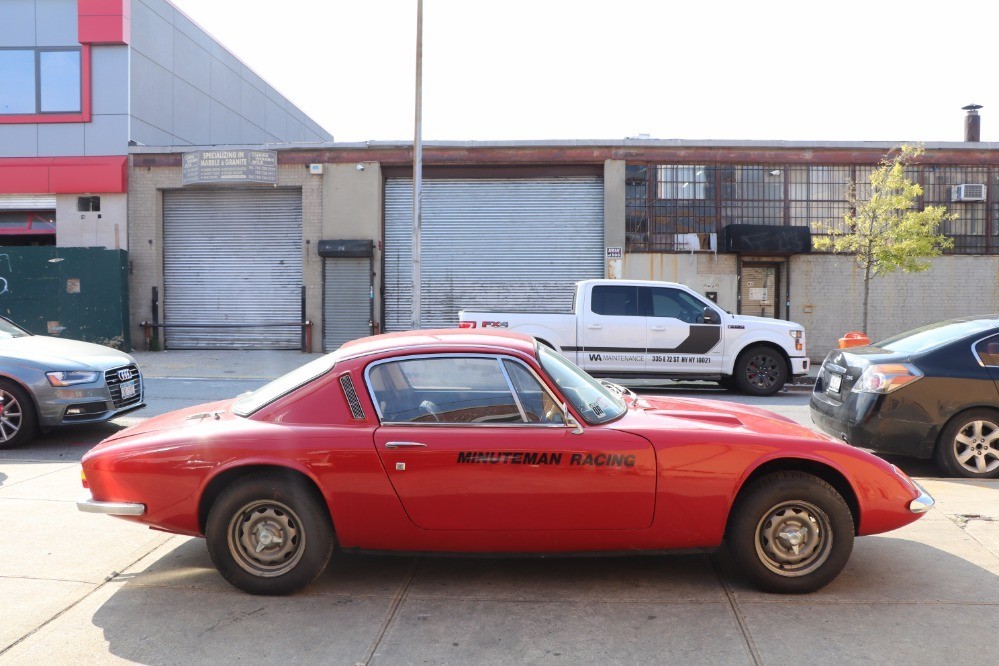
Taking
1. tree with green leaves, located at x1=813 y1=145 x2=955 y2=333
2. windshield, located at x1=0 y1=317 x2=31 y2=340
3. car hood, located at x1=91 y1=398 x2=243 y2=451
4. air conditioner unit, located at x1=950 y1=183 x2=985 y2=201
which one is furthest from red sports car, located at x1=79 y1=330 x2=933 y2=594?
air conditioner unit, located at x1=950 y1=183 x2=985 y2=201

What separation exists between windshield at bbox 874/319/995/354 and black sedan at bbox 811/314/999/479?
3cm

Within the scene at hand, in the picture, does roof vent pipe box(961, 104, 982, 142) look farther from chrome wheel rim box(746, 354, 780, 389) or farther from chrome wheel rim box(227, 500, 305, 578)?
chrome wheel rim box(227, 500, 305, 578)

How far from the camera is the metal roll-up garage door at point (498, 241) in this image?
20.1 meters

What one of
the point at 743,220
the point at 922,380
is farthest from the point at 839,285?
the point at 922,380

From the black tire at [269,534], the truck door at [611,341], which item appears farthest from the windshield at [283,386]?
the truck door at [611,341]

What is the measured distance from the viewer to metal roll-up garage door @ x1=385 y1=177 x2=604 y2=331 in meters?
20.1

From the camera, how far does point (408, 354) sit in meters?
4.37

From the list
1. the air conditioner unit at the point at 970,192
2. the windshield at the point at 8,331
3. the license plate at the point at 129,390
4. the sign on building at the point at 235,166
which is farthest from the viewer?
the sign on building at the point at 235,166

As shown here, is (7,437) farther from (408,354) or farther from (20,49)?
(20,49)

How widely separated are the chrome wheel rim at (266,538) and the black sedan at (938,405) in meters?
4.89

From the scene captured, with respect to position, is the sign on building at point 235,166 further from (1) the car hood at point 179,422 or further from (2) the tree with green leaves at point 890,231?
(1) the car hood at point 179,422

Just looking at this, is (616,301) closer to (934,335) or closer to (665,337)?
(665,337)

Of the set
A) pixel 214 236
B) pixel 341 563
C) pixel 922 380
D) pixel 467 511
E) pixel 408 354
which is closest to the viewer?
pixel 467 511

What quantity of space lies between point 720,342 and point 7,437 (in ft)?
32.1
